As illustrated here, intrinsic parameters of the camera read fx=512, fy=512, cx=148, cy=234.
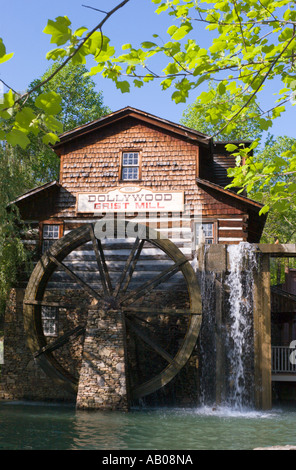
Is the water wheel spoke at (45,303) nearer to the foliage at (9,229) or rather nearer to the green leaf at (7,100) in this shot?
the foliage at (9,229)

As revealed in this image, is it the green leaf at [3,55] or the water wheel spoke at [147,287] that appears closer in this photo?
the green leaf at [3,55]

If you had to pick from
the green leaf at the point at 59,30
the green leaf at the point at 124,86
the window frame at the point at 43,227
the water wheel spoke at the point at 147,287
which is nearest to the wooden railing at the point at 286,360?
the water wheel spoke at the point at 147,287

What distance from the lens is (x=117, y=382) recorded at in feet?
33.1

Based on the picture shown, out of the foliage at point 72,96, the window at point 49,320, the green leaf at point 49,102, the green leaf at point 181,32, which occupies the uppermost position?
the foliage at point 72,96

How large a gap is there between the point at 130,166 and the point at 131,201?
0.98 metres

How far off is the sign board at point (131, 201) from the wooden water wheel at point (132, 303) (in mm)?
814

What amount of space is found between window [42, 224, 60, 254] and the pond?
4285mm

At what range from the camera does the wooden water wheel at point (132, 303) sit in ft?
36.0

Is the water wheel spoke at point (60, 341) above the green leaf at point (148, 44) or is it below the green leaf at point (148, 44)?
below

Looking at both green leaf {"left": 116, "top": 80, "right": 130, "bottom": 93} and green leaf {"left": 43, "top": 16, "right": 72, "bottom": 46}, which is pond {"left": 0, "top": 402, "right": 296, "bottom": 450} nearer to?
green leaf {"left": 116, "top": 80, "right": 130, "bottom": 93}

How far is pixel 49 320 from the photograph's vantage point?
13008 mm

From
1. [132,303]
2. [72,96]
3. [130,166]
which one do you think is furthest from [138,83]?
[72,96]

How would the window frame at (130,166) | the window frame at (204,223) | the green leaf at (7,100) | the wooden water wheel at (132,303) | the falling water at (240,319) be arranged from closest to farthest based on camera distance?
the green leaf at (7,100) < the falling water at (240,319) < the wooden water wheel at (132,303) < the window frame at (204,223) < the window frame at (130,166)

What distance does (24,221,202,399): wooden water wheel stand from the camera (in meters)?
11.0
